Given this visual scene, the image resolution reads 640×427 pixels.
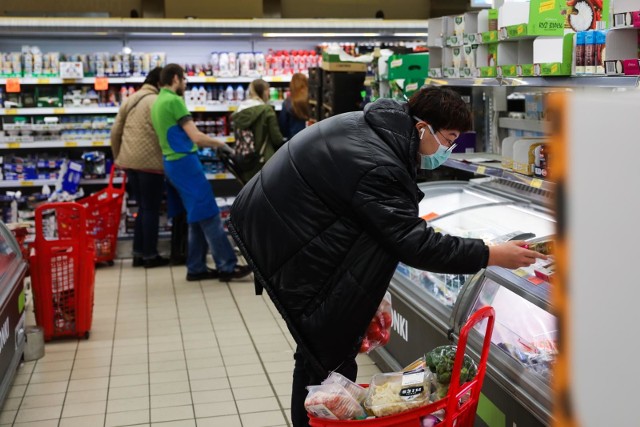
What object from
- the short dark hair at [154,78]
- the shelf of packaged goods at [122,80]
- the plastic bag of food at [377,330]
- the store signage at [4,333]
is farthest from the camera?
the shelf of packaged goods at [122,80]

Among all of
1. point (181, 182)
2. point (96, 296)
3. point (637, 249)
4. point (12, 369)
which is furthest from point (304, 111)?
point (637, 249)

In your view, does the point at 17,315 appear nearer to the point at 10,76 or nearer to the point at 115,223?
the point at 115,223

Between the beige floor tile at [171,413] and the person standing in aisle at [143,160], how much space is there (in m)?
3.55

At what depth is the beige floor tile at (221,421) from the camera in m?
4.16

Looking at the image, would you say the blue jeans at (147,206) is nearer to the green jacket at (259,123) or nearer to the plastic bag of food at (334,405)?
the green jacket at (259,123)

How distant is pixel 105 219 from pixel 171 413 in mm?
3891

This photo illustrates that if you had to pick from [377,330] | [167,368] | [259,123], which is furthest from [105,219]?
[377,330]

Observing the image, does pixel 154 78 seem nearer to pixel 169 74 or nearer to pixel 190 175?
pixel 169 74

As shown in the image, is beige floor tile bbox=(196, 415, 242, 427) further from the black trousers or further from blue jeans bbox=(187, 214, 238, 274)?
blue jeans bbox=(187, 214, 238, 274)

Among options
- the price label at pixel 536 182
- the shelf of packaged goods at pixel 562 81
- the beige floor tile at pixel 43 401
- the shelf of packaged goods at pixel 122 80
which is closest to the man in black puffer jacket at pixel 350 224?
the shelf of packaged goods at pixel 562 81

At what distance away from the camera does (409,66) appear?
564 centimetres

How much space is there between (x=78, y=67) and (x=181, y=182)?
2100mm

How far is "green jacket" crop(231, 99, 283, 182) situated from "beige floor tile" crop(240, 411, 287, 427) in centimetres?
348

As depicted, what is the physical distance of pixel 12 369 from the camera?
444 centimetres
